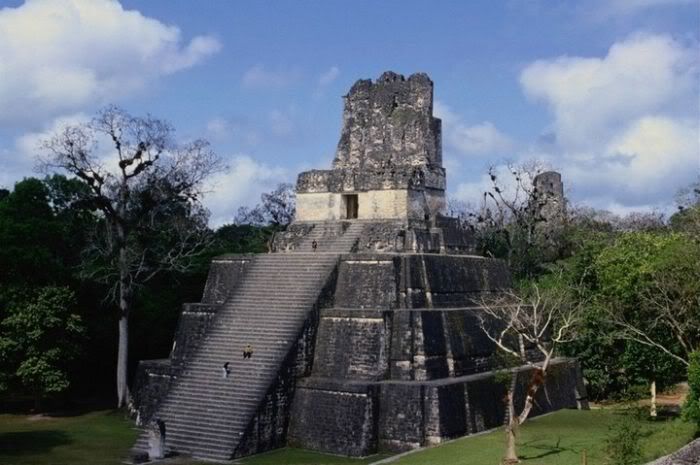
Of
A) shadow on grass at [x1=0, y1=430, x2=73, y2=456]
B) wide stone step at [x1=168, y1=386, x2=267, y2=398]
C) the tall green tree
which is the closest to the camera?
wide stone step at [x1=168, y1=386, x2=267, y2=398]

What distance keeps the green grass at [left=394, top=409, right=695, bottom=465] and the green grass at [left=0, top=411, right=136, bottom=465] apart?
18.9 ft

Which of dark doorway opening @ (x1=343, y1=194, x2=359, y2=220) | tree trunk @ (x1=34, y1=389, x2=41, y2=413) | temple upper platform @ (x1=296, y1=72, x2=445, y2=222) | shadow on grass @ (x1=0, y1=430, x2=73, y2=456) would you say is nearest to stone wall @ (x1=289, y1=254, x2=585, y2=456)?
temple upper platform @ (x1=296, y1=72, x2=445, y2=222)

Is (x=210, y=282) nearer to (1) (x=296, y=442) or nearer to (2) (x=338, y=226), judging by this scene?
(2) (x=338, y=226)

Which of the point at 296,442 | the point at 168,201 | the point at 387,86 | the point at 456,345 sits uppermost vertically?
the point at 387,86

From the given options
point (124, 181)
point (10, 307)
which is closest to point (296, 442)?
point (10, 307)

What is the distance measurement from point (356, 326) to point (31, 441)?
6.87m

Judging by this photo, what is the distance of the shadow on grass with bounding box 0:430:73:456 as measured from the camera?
15.2 m

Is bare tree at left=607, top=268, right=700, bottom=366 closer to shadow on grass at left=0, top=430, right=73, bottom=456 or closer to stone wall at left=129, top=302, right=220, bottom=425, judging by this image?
stone wall at left=129, top=302, right=220, bottom=425

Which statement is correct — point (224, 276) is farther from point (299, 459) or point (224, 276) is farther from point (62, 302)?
point (299, 459)

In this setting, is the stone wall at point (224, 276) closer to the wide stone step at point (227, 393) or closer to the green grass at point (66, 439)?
the wide stone step at point (227, 393)

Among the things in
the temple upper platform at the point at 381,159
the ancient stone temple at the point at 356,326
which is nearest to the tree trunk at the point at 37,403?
the ancient stone temple at the point at 356,326

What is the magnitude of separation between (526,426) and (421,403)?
2.38 meters

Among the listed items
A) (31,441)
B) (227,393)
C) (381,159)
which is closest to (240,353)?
(227,393)

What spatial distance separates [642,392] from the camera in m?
18.9
